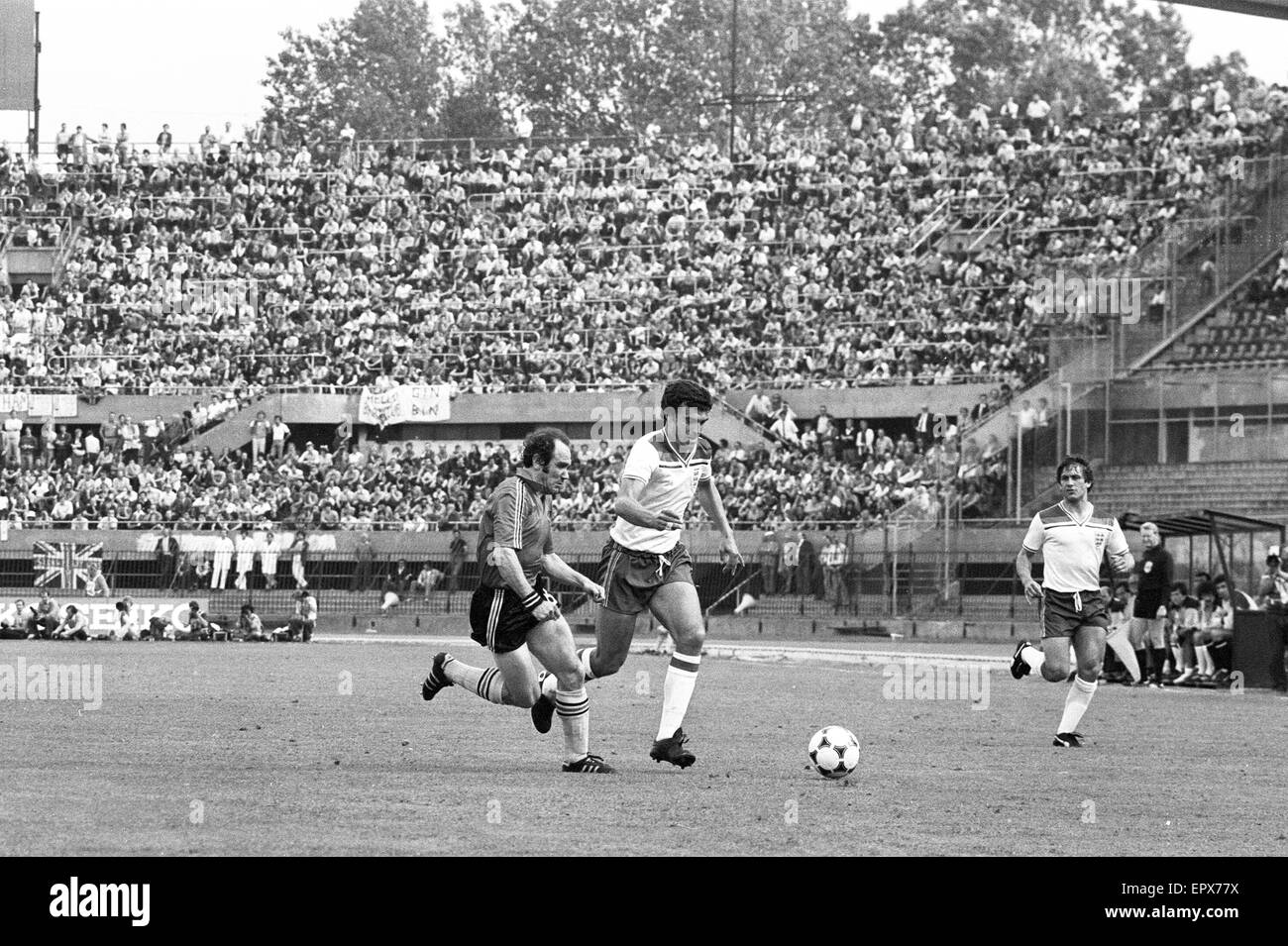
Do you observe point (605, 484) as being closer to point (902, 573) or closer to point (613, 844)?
point (902, 573)

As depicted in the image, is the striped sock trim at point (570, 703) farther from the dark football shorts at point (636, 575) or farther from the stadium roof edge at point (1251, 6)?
the stadium roof edge at point (1251, 6)

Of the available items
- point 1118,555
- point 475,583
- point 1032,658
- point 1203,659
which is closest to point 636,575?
point 1118,555

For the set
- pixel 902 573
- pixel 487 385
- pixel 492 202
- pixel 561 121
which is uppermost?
pixel 561 121

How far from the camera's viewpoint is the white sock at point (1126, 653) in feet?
91.8

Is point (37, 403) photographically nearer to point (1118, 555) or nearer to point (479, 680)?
point (1118, 555)

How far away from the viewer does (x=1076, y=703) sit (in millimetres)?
16125

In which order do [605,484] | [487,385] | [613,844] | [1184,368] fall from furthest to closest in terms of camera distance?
[487,385] → [605,484] → [1184,368] → [613,844]

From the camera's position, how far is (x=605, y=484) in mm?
47219

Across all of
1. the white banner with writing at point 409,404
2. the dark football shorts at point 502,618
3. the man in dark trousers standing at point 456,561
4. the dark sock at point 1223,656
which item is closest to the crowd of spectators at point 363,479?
the white banner with writing at point 409,404

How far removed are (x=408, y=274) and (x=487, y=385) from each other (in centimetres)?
568

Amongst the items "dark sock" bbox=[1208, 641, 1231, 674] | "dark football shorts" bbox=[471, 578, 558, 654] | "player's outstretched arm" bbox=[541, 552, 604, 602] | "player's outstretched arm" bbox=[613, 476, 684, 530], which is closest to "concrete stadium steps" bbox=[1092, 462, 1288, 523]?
"dark sock" bbox=[1208, 641, 1231, 674]

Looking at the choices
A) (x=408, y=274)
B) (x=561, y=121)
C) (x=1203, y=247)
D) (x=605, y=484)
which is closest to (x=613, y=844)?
(x=1203, y=247)

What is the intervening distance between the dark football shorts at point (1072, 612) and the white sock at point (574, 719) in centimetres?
489

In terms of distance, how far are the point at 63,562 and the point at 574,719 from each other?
119 ft
